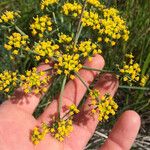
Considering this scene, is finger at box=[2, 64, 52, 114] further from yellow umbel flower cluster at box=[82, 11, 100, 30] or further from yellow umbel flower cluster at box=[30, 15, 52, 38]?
yellow umbel flower cluster at box=[82, 11, 100, 30]

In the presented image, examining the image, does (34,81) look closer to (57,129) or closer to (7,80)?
(7,80)

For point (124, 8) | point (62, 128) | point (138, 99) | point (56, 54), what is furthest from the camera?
point (124, 8)

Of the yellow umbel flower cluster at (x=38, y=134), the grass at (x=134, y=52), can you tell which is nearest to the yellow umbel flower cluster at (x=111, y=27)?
the grass at (x=134, y=52)

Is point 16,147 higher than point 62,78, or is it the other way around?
point 62,78

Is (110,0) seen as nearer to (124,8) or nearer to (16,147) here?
(124,8)

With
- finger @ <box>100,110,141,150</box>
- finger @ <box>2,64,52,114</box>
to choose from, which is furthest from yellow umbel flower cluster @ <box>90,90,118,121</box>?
finger @ <box>2,64,52,114</box>

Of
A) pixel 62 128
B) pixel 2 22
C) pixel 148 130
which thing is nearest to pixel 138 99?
pixel 148 130
